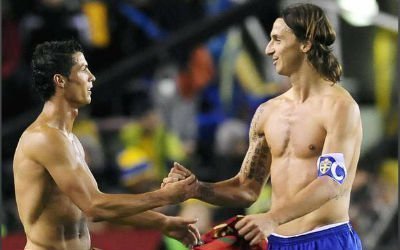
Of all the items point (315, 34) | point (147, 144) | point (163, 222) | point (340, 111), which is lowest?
point (147, 144)

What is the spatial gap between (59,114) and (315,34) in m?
1.59

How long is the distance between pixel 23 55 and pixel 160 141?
5.22ft

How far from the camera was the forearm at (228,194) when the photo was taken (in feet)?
25.7

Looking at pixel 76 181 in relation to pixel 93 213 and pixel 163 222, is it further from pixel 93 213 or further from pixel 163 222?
pixel 163 222

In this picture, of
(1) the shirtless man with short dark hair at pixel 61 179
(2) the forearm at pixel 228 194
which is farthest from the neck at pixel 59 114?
(2) the forearm at pixel 228 194

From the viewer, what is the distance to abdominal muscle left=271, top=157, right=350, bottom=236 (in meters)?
7.34

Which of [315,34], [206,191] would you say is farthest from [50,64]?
[315,34]

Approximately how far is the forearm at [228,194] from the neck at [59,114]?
909 mm

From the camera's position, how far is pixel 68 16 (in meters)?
12.6

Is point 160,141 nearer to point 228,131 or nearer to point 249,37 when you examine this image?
point 228,131

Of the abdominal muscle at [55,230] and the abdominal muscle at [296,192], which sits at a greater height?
the abdominal muscle at [296,192]

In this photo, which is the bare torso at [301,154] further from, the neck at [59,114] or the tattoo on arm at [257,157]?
the neck at [59,114]

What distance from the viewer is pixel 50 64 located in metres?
7.60

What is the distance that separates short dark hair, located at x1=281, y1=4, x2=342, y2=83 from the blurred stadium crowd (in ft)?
13.9
